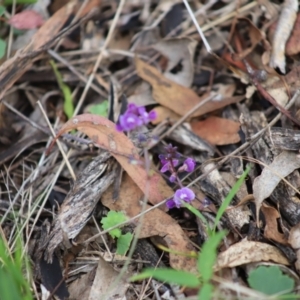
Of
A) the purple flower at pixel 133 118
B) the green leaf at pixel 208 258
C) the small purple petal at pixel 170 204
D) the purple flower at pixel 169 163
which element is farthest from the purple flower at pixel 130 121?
the green leaf at pixel 208 258

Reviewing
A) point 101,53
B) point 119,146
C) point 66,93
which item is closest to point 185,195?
point 119,146

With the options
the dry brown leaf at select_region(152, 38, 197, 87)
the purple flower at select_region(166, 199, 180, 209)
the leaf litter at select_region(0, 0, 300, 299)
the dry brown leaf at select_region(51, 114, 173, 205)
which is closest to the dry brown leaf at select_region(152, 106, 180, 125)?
the leaf litter at select_region(0, 0, 300, 299)

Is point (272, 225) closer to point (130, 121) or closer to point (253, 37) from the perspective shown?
point (130, 121)

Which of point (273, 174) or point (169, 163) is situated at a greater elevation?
point (169, 163)

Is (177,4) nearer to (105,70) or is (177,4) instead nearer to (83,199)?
(105,70)

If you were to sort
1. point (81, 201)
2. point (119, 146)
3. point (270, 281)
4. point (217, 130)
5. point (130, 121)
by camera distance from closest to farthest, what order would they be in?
point (270, 281)
point (130, 121)
point (81, 201)
point (119, 146)
point (217, 130)

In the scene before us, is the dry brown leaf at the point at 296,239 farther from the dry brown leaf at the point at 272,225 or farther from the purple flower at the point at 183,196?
the purple flower at the point at 183,196
